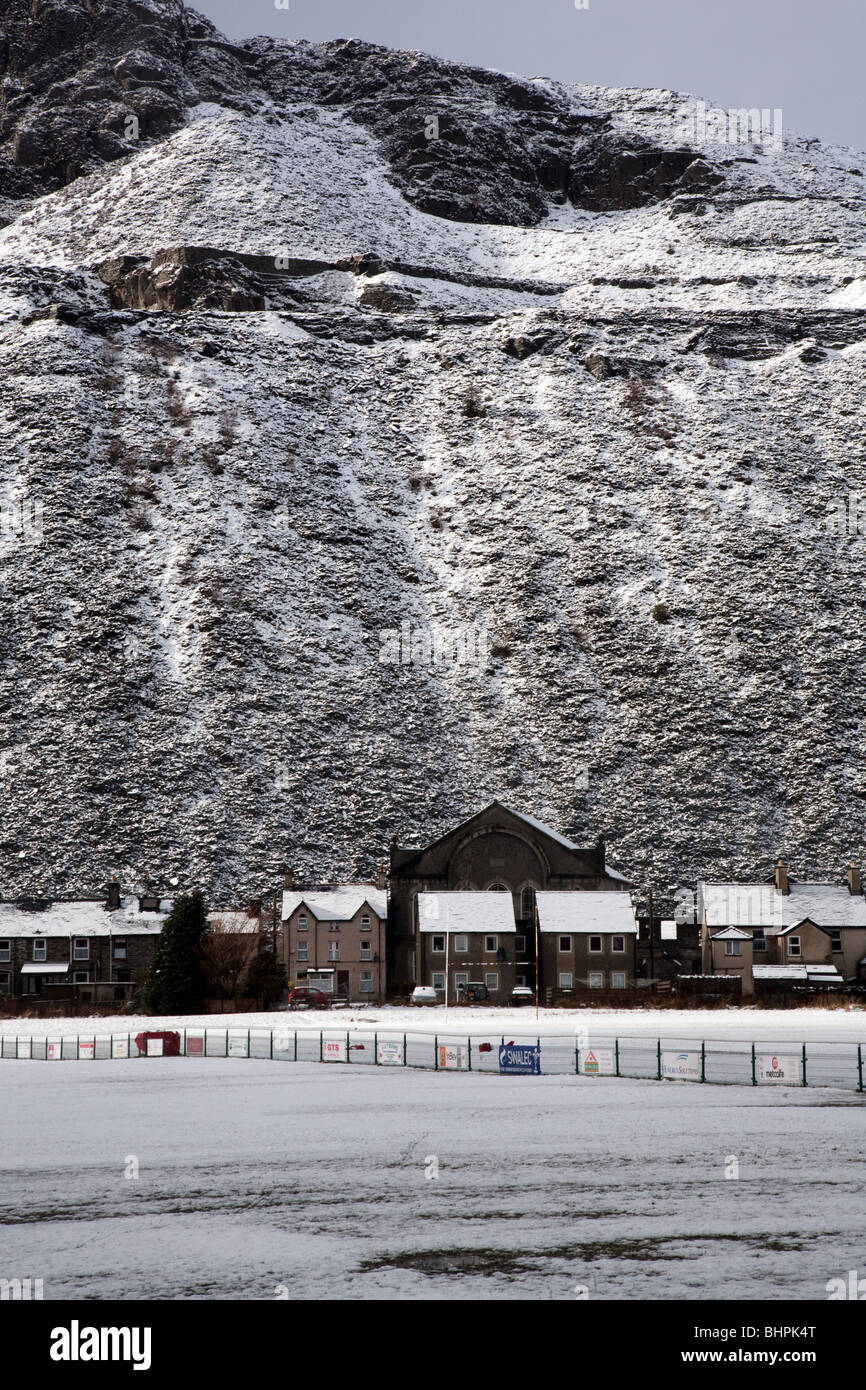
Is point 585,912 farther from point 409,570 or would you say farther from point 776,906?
point 409,570

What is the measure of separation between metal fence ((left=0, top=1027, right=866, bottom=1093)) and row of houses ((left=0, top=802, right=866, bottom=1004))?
76.7 feet

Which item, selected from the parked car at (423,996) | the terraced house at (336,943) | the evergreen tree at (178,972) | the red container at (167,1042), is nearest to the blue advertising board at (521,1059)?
the red container at (167,1042)

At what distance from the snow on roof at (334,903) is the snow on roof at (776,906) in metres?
21.3

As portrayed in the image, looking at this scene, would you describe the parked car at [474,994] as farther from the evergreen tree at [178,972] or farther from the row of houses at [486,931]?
the evergreen tree at [178,972]

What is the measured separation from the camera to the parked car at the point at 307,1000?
2630 inches

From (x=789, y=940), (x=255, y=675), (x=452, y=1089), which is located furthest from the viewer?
(x=255, y=675)

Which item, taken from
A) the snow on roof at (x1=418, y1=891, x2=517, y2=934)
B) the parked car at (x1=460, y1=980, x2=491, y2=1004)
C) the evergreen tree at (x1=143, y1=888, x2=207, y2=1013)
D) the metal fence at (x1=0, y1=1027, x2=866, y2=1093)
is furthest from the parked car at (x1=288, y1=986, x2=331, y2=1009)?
the metal fence at (x1=0, y1=1027, x2=866, y2=1093)

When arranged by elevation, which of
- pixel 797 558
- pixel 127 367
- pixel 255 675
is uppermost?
pixel 127 367

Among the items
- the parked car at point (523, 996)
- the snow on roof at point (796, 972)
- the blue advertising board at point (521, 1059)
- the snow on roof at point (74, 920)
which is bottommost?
the parked car at point (523, 996)

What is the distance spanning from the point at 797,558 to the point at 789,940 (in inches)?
2353

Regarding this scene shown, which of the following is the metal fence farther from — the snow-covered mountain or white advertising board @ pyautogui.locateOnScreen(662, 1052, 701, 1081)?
the snow-covered mountain

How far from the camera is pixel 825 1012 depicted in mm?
60812
